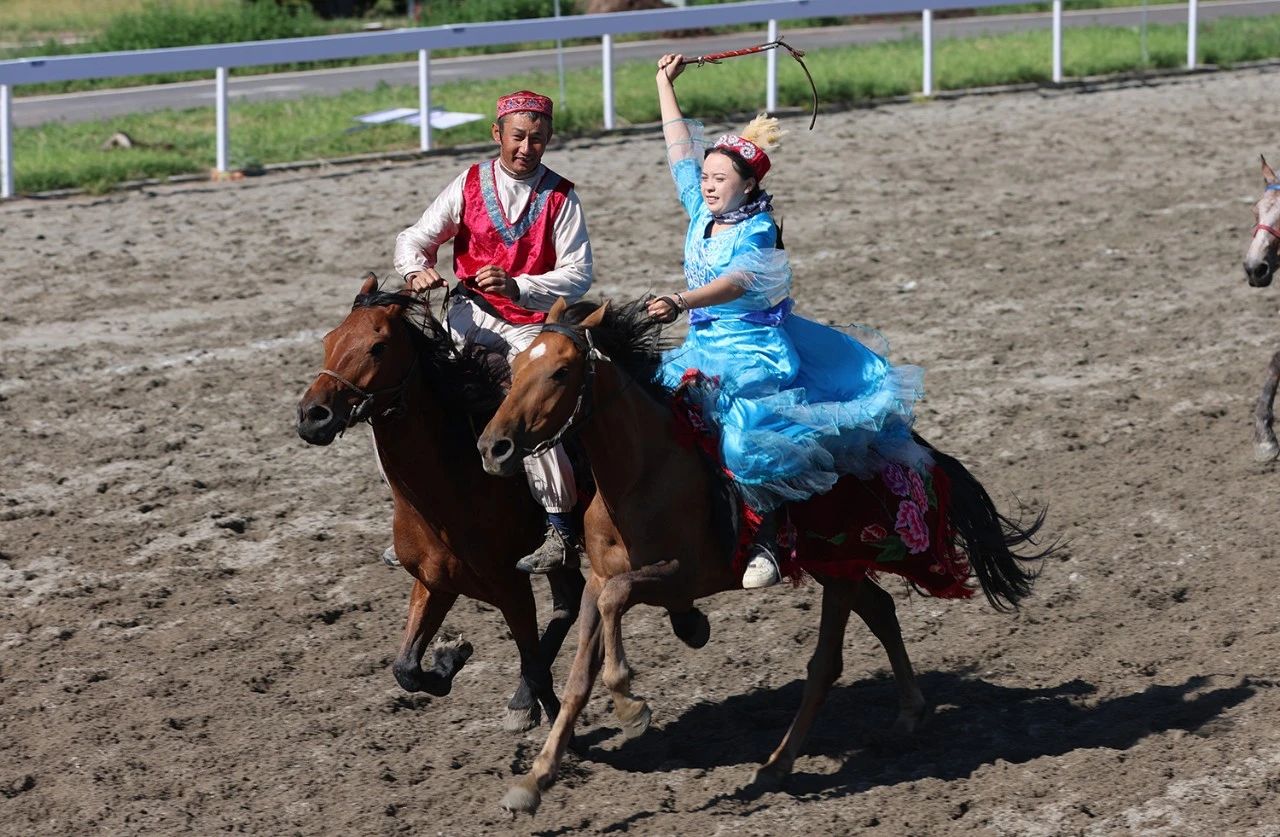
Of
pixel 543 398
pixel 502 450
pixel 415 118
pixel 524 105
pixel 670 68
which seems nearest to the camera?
pixel 502 450

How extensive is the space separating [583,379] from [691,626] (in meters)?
1.20

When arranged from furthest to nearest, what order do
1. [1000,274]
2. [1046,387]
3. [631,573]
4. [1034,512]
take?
[1000,274] < [1046,387] < [1034,512] < [631,573]

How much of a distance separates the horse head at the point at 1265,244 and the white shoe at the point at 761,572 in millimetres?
4317

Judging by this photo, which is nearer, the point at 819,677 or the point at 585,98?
the point at 819,677

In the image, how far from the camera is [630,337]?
197 inches

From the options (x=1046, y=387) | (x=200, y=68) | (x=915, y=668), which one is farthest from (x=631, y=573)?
(x=200, y=68)

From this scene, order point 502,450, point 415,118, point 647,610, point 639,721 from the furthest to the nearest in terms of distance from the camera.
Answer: point 415,118
point 647,610
point 639,721
point 502,450

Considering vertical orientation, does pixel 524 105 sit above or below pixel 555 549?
above

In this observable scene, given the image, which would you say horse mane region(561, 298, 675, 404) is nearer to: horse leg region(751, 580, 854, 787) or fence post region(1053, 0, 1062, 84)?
horse leg region(751, 580, 854, 787)

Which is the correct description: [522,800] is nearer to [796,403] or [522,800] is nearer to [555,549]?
[555,549]

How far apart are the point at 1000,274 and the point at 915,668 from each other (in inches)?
219

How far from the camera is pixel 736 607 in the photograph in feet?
22.4

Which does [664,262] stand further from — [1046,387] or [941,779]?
[941,779]

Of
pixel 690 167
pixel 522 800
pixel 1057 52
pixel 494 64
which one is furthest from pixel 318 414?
pixel 494 64
